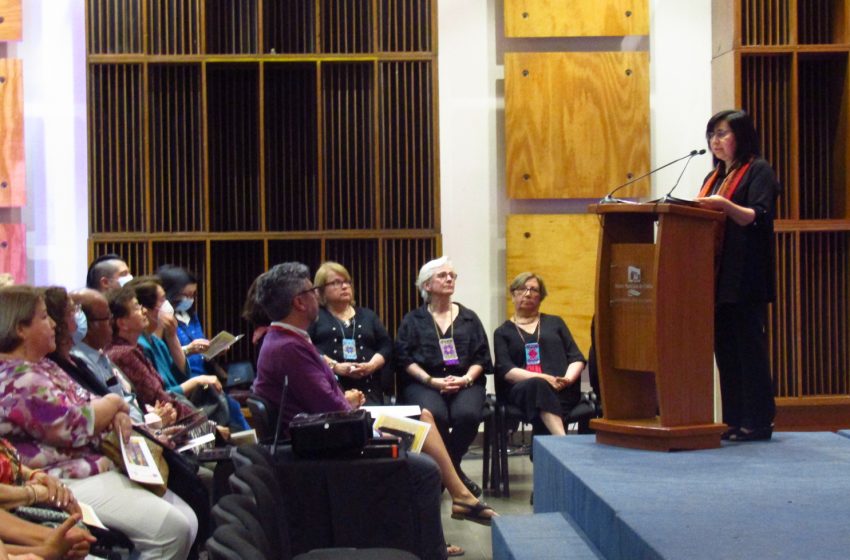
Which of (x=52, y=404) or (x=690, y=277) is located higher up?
(x=690, y=277)

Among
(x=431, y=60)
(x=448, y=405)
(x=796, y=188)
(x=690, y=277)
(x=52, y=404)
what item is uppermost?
(x=431, y=60)

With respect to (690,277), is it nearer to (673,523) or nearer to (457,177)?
(673,523)

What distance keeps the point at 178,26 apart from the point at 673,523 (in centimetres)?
468

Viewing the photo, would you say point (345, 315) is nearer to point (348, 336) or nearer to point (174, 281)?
point (348, 336)

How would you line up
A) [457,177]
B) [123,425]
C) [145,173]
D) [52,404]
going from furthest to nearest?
[457,177] → [145,173] → [123,425] → [52,404]

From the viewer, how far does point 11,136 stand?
6.44 meters

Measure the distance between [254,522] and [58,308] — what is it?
157cm

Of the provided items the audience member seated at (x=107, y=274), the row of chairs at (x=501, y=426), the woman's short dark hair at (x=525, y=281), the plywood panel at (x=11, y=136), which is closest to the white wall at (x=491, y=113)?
the woman's short dark hair at (x=525, y=281)

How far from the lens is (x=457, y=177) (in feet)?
22.1

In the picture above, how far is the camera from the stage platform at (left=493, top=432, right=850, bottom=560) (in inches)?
95.8

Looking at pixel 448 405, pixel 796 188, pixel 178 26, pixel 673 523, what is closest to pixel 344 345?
pixel 448 405

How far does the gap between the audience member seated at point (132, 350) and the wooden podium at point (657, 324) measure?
1.87 m

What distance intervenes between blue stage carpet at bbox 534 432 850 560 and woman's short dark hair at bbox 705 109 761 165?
3.15ft

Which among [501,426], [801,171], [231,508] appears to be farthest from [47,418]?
[801,171]
